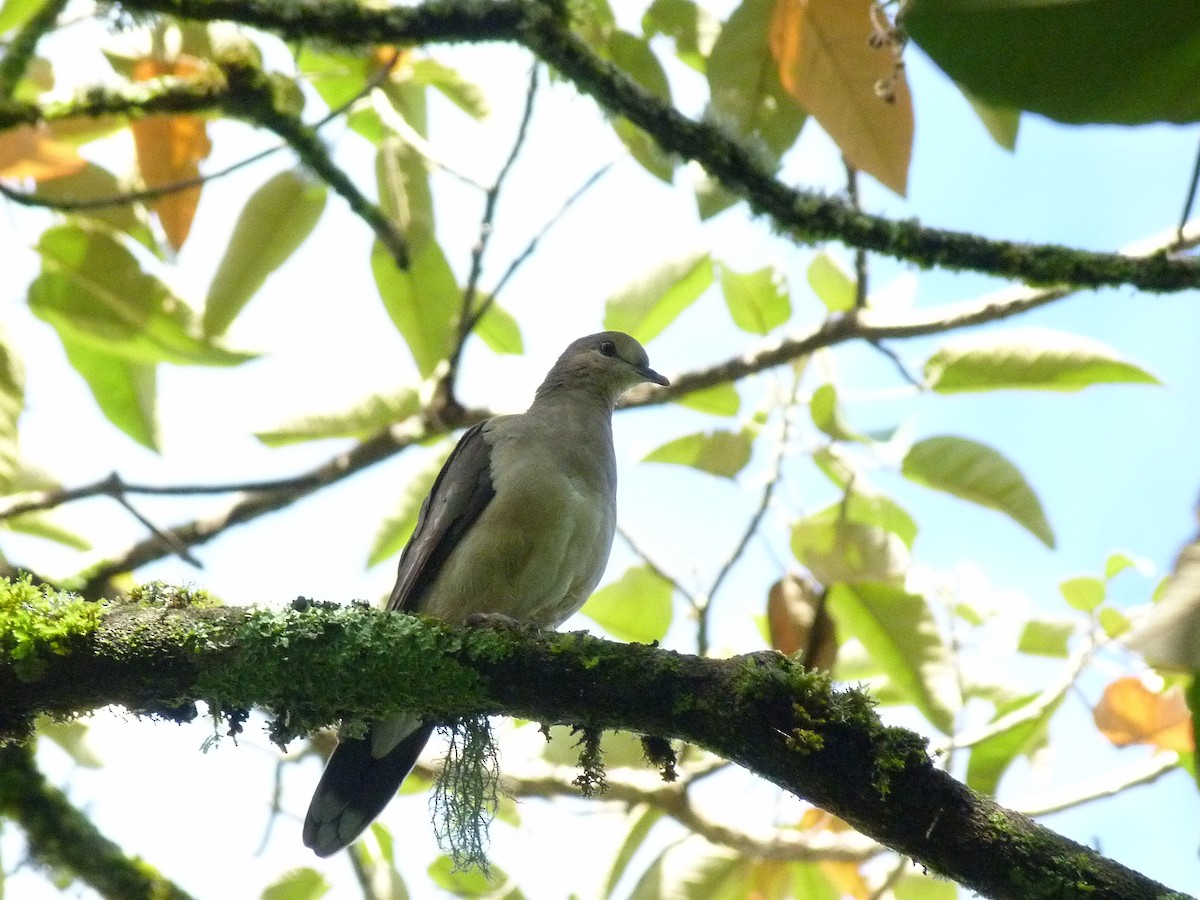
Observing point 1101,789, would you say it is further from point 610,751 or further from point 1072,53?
point 1072,53

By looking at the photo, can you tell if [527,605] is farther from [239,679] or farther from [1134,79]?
[1134,79]

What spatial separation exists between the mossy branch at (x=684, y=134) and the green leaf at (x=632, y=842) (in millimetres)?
2243

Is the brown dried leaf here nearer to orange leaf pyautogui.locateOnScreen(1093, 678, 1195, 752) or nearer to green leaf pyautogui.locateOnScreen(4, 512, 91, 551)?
orange leaf pyautogui.locateOnScreen(1093, 678, 1195, 752)

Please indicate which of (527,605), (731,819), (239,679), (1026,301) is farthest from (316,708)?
(1026,301)

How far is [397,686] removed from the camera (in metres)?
2.65

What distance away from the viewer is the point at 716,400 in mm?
4793

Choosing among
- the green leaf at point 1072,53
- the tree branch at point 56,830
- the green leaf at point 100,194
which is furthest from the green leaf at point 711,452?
the green leaf at point 1072,53

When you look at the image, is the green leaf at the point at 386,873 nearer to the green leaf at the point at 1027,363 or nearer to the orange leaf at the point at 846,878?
the orange leaf at the point at 846,878

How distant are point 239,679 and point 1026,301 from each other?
10.8 feet

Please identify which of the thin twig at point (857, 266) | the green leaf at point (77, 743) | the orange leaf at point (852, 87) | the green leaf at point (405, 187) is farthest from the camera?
the green leaf at point (405, 187)

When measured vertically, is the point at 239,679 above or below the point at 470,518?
below

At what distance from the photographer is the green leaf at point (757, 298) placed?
4602mm

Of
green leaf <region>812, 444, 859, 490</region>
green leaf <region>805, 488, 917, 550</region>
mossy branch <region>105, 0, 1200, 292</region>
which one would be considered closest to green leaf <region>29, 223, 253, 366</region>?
mossy branch <region>105, 0, 1200, 292</region>

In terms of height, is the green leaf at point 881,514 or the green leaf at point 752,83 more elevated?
the green leaf at point 752,83
